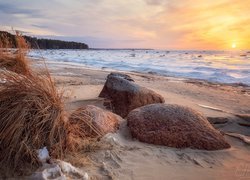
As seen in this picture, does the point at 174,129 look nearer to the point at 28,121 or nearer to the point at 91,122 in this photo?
the point at 91,122

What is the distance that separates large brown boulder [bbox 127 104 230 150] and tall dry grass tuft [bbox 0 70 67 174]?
130 cm

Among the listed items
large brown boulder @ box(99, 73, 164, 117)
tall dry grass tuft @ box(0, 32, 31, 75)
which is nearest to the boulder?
large brown boulder @ box(99, 73, 164, 117)

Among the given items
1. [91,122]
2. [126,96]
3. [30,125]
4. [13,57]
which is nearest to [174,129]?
[91,122]

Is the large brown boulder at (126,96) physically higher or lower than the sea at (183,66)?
higher

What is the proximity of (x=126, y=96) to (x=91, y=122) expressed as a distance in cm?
244

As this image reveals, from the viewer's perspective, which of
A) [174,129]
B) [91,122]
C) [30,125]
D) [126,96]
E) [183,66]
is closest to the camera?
[30,125]

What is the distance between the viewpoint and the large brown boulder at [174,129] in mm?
4074

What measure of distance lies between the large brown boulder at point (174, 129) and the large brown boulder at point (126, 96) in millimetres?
1779

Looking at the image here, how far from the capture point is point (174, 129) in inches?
165

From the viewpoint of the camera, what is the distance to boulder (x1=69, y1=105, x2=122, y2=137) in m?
3.87

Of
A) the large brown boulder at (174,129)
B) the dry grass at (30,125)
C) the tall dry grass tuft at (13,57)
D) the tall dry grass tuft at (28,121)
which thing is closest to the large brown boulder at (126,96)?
the large brown boulder at (174,129)

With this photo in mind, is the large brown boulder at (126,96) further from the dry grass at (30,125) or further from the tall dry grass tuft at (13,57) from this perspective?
the dry grass at (30,125)

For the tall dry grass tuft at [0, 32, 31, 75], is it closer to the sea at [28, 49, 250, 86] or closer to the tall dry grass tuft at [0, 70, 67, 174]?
the sea at [28, 49, 250, 86]

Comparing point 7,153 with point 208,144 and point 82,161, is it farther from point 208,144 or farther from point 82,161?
point 208,144
